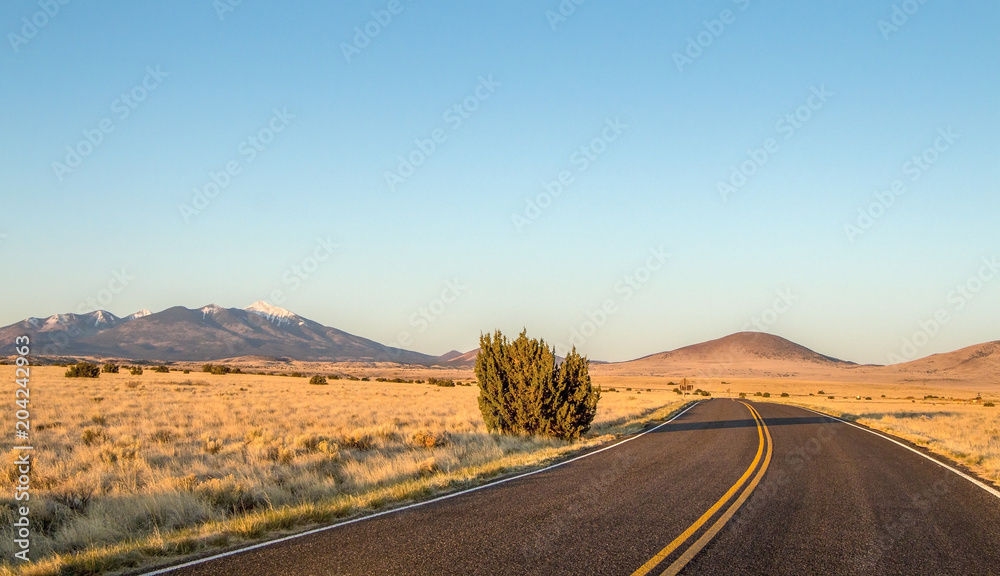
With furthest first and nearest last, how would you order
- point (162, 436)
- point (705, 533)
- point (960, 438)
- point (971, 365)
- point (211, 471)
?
point (971, 365)
point (960, 438)
point (162, 436)
point (211, 471)
point (705, 533)

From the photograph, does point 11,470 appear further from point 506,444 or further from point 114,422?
point 506,444

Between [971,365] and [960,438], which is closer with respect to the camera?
[960,438]

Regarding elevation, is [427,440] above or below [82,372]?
below

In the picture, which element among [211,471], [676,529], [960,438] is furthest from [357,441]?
[960,438]

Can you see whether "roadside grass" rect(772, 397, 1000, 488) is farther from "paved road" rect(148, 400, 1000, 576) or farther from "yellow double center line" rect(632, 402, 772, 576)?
"yellow double center line" rect(632, 402, 772, 576)

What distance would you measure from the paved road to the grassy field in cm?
131

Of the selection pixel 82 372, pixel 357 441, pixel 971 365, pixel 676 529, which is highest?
pixel 971 365

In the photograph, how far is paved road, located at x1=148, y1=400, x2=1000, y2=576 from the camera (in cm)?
605

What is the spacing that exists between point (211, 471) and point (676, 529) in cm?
1068

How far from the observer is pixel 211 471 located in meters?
13.3

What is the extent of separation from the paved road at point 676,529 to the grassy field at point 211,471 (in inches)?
51.5

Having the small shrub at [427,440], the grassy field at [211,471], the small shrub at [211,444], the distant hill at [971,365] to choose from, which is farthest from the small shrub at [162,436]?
the distant hill at [971,365]

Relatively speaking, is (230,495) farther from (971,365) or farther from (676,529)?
(971,365)

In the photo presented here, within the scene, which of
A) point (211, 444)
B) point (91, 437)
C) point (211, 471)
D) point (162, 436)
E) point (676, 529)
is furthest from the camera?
point (162, 436)
